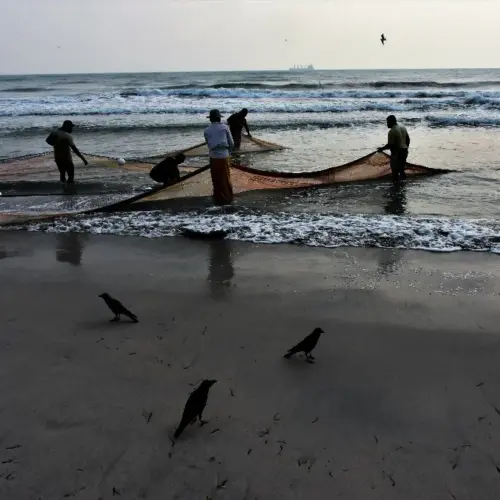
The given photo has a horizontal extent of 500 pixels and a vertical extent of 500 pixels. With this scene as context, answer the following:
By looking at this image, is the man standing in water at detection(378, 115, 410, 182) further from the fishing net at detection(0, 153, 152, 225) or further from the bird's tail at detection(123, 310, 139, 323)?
the bird's tail at detection(123, 310, 139, 323)

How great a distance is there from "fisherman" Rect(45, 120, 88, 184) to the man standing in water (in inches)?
219

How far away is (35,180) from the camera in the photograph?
33.9 ft

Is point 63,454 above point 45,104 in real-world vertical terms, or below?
below

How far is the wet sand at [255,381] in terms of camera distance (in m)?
2.29

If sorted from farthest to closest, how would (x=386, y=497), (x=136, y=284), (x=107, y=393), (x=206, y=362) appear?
(x=136, y=284) → (x=206, y=362) → (x=107, y=393) → (x=386, y=497)

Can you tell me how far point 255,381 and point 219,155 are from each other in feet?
17.0

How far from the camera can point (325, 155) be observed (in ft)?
42.0

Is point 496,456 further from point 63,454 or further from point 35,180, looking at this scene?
point 35,180

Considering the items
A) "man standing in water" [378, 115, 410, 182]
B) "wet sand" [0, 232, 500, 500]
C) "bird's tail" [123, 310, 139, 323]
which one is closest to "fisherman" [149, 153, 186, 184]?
"wet sand" [0, 232, 500, 500]

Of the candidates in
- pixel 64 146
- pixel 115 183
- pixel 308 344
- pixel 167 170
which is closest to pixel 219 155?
pixel 167 170

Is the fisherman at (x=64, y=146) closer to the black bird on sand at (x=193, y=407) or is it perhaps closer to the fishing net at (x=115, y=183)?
the fishing net at (x=115, y=183)

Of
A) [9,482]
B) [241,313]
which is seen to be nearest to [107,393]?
[9,482]

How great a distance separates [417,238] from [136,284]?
3.30m

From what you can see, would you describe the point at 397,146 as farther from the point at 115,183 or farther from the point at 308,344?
the point at 308,344
